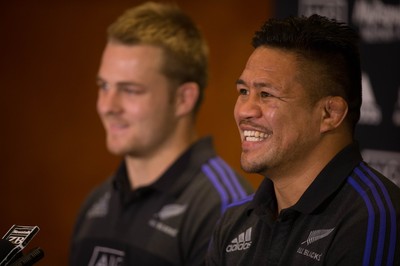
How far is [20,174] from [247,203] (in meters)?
2.10

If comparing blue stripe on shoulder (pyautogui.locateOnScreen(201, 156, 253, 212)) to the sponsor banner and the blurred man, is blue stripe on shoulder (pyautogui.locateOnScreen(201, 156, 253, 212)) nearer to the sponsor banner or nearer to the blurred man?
the blurred man

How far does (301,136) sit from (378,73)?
1.09 metres

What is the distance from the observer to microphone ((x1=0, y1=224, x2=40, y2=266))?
1485 mm

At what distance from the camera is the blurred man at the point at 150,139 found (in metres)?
2.49

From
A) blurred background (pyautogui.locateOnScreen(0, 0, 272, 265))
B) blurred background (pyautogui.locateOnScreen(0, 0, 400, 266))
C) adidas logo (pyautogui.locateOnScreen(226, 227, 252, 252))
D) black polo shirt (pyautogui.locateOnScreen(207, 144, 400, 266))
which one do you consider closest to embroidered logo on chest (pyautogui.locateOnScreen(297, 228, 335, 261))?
black polo shirt (pyautogui.locateOnScreen(207, 144, 400, 266))

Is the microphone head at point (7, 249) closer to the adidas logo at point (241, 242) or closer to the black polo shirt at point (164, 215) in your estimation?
the adidas logo at point (241, 242)

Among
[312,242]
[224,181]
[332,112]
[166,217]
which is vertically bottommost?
[166,217]

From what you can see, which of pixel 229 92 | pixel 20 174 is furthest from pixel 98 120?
pixel 229 92

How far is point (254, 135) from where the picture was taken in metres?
1.76

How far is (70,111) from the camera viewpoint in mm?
3750

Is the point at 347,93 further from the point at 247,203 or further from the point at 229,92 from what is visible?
the point at 229,92

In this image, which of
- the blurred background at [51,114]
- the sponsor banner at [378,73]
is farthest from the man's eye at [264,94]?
the blurred background at [51,114]

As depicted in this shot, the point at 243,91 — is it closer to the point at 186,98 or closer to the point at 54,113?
the point at 186,98

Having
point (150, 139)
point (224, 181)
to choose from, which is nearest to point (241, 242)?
point (224, 181)
